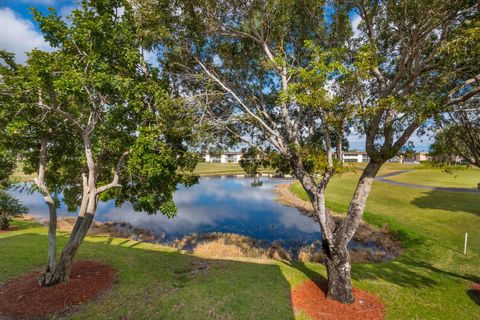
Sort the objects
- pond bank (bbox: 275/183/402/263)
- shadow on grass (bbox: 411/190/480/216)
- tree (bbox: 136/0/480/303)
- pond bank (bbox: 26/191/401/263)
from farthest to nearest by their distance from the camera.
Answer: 1. shadow on grass (bbox: 411/190/480/216)
2. pond bank (bbox: 26/191/401/263)
3. pond bank (bbox: 275/183/402/263)
4. tree (bbox: 136/0/480/303)

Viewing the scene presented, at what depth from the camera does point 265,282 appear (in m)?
11.5

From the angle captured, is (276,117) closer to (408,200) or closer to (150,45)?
(150,45)

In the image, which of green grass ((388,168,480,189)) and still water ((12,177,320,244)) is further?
green grass ((388,168,480,189))

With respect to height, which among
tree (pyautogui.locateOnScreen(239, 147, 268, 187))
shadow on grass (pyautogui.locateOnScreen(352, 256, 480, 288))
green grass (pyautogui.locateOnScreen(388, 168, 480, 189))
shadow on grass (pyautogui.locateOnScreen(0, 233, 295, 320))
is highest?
tree (pyautogui.locateOnScreen(239, 147, 268, 187))

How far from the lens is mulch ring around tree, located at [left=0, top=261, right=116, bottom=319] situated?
886 cm

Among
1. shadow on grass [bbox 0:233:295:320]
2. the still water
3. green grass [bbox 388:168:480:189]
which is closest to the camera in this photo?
shadow on grass [bbox 0:233:295:320]

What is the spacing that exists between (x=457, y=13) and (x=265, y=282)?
42.7ft

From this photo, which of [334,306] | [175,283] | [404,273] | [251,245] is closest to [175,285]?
[175,283]

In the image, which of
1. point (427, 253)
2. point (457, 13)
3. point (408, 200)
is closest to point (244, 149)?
point (457, 13)

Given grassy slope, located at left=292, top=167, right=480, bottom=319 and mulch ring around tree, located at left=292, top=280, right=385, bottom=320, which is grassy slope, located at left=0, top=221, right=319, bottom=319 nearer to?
mulch ring around tree, located at left=292, top=280, right=385, bottom=320

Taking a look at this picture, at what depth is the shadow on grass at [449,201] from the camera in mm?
26991

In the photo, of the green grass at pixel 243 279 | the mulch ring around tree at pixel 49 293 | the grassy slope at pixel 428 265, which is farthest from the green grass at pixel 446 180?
the mulch ring around tree at pixel 49 293

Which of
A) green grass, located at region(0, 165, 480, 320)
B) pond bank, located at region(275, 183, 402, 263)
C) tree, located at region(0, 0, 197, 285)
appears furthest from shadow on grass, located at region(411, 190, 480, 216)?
tree, located at region(0, 0, 197, 285)

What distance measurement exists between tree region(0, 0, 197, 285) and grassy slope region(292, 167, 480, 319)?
10.8 meters
